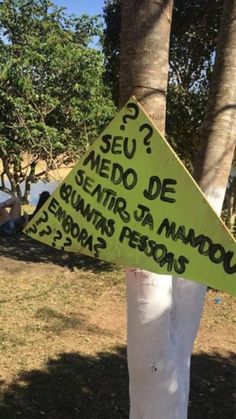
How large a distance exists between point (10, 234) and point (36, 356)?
442 centimetres

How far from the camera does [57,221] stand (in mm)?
2025

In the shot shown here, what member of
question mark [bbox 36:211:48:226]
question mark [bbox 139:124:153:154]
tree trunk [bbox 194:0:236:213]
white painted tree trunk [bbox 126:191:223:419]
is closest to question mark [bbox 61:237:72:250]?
question mark [bbox 36:211:48:226]

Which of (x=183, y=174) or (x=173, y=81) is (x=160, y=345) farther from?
(x=173, y=81)

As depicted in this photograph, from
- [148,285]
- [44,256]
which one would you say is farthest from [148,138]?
[44,256]

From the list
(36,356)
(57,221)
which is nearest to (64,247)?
(57,221)

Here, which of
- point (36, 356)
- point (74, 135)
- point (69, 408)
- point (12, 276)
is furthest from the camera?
point (74, 135)

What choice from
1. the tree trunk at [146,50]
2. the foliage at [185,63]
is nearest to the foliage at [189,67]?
the foliage at [185,63]

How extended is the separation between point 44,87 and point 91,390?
754 cm

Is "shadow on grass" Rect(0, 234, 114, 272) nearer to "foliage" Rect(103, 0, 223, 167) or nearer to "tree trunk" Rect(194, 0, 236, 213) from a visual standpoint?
"foliage" Rect(103, 0, 223, 167)

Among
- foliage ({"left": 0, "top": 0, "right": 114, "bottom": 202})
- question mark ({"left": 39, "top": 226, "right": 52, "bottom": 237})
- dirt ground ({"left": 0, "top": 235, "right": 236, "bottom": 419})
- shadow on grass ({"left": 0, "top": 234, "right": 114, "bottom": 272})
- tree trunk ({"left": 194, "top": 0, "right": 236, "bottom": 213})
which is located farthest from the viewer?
foliage ({"left": 0, "top": 0, "right": 114, "bottom": 202})

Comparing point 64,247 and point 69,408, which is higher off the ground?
point 64,247

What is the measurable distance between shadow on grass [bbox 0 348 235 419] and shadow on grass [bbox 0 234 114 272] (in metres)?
2.79

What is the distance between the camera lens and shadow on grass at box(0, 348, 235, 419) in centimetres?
373

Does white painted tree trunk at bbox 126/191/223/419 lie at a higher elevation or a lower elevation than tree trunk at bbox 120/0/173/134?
lower
